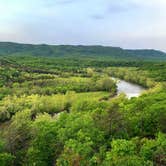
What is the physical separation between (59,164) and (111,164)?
24.3 feet

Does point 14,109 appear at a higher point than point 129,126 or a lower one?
lower

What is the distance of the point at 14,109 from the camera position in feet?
327

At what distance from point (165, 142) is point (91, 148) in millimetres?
8960

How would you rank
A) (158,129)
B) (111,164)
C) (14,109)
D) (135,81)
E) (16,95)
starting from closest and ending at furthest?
(111,164)
(158,129)
(14,109)
(16,95)
(135,81)

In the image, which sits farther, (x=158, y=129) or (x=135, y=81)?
(x=135, y=81)

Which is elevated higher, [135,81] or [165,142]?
[165,142]

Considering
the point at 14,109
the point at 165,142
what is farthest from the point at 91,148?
the point at 14,109

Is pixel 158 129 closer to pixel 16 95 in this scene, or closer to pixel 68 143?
pixel 68 143

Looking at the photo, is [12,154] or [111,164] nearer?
[111,164]

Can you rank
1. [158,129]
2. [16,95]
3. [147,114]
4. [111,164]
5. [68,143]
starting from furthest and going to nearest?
[16,95] < [147,114] < [158,129] < [68,143] < [111,164]

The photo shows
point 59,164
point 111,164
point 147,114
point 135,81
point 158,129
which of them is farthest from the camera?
point 135,81

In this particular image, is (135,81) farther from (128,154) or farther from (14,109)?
(128,154)

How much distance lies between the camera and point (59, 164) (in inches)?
1639

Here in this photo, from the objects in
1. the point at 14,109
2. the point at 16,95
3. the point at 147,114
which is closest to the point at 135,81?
the point at 16,95
